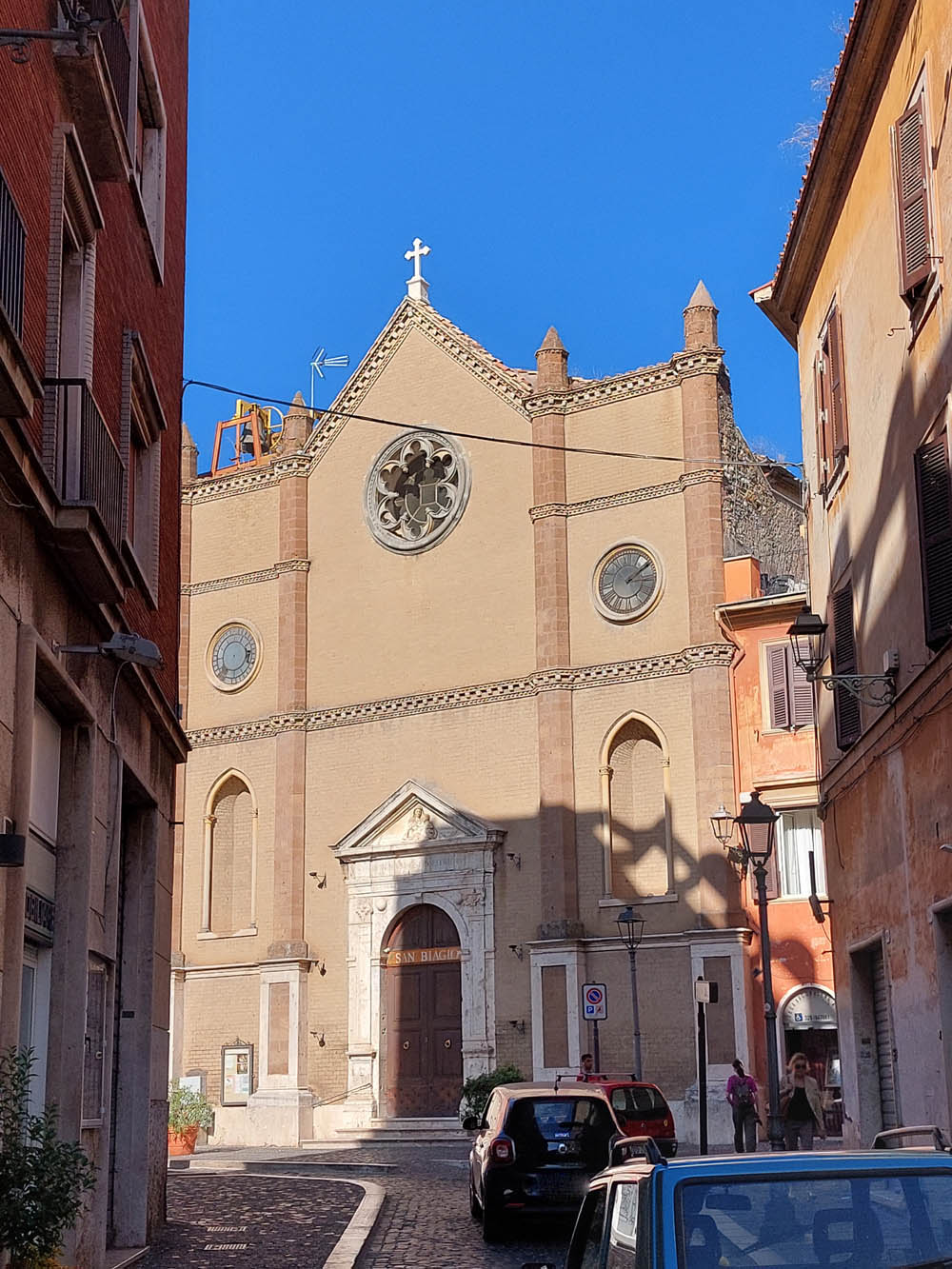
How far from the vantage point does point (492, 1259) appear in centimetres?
1431

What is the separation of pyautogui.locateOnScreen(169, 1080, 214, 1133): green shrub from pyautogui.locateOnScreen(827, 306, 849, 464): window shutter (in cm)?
2093

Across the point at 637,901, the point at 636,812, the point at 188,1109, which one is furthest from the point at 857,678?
the point at 188,1109

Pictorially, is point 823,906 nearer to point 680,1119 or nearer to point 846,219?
point 680,1119

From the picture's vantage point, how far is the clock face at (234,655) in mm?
40781

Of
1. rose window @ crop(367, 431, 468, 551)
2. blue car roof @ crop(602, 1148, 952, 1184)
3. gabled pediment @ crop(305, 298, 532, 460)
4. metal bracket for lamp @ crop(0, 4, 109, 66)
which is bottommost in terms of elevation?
blue car roof @ crop(602, 1148, 952, 1184)

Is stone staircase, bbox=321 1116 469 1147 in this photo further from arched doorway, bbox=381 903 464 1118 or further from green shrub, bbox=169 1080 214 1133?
green shrub, bbox=169 1080 214 1133

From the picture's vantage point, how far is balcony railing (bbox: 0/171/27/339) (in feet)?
31.1

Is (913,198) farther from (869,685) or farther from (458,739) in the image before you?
(458,739)

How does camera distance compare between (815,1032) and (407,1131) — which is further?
(407,1131)

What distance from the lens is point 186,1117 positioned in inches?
1373

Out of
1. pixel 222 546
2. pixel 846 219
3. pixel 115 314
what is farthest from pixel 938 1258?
pixel 222 546

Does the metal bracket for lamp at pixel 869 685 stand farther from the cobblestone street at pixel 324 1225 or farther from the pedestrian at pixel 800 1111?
the pedestrian at pixel 800 1111

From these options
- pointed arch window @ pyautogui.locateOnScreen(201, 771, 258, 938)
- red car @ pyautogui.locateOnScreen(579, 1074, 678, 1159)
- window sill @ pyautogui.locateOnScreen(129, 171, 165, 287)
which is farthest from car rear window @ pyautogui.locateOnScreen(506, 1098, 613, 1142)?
pointed arch window @ pyautogui.locateOnScreen(201, 771, 258, 938)

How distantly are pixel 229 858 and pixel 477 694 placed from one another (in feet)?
26.3
